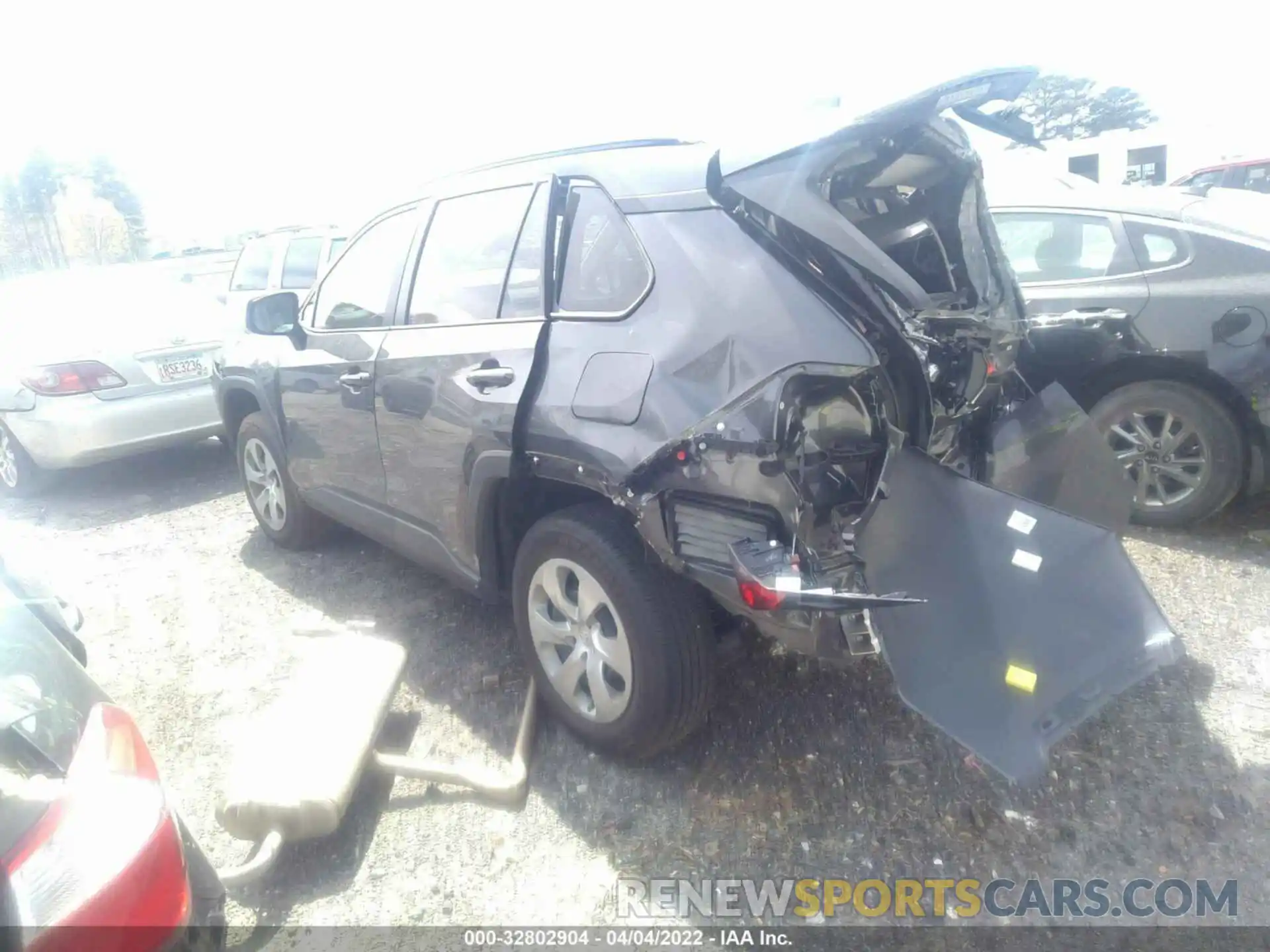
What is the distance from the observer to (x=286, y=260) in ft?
32.7

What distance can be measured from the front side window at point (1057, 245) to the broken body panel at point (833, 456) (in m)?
2.38

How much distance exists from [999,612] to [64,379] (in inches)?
239

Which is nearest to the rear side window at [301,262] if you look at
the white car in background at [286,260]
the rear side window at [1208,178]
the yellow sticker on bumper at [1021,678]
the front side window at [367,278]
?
the white car in background at [286,260]

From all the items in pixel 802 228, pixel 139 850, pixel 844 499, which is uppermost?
pixel 802 228

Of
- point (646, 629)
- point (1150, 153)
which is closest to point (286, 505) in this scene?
point (646, 629)

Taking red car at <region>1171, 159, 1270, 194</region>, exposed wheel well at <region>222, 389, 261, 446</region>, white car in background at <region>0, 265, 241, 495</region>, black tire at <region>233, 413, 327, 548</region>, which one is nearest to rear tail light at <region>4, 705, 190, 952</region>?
black tire at <region>233, 413, 327, 548</region>

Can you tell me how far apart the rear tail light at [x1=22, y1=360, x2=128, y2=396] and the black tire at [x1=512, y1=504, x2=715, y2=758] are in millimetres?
4638

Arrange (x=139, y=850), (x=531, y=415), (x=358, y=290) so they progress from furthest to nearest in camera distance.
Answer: (x=358, y=290)
(x=531, y=415)
(x=139, y=850)

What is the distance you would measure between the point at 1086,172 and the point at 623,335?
60.9 ft

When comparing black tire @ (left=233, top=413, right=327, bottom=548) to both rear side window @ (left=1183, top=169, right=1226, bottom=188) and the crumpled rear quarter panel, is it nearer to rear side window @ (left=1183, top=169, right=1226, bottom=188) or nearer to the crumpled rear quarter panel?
the crumpled rear quarter panel

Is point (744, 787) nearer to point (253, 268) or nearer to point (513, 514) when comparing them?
point (513, 514)

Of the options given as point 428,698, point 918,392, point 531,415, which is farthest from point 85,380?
point 918,392

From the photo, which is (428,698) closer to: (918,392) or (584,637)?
(584,637)

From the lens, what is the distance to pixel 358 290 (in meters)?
3.77
